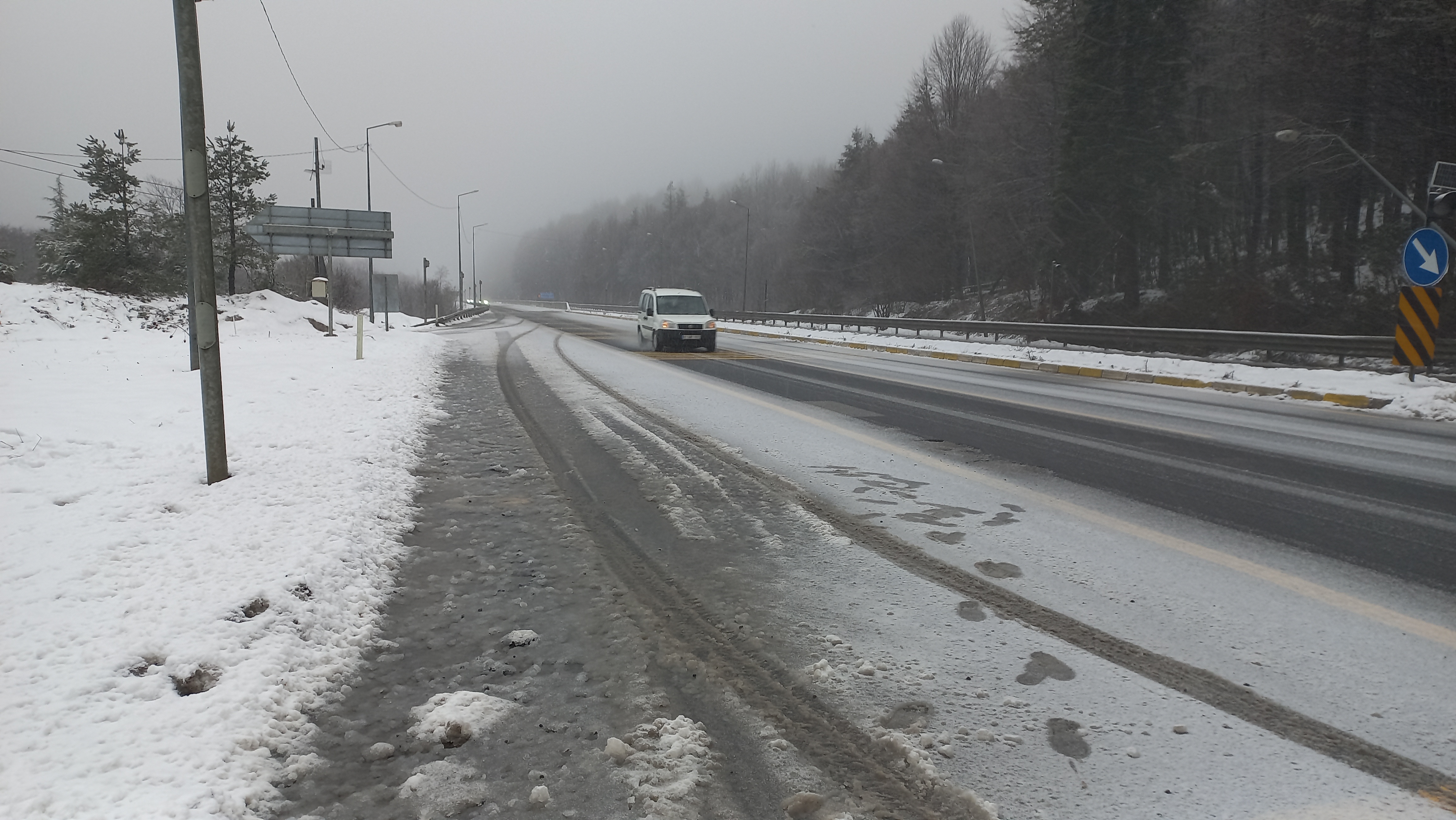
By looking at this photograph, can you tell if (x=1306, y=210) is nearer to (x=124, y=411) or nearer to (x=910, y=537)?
(x=910, y=537)

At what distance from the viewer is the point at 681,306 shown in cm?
2416

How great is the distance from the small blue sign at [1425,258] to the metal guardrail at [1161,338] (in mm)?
2298

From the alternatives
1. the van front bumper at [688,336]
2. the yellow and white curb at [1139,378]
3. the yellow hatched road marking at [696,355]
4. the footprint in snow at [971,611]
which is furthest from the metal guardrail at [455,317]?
the footprint in snow at [971,611]

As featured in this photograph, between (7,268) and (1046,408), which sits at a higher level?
(7,268)

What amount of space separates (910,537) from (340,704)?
11.1ft

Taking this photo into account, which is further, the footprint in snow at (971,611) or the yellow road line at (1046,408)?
the yellow road line at (1046,408)

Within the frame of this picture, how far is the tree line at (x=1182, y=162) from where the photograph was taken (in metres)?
24.7

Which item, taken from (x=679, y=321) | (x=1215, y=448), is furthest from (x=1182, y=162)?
(x=1215, y=448)

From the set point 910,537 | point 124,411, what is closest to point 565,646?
point 910,537

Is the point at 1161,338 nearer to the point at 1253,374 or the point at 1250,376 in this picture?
the point at 1253,374

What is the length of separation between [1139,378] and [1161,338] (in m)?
5.84

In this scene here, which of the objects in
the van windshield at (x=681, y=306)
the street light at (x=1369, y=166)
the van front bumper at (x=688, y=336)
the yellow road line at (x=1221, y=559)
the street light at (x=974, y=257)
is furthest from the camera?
the street light at (x=974, y=257)

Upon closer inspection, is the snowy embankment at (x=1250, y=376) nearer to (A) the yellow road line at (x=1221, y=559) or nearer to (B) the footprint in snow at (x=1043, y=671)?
(A) the yellow road line at (x=1221, y=559)

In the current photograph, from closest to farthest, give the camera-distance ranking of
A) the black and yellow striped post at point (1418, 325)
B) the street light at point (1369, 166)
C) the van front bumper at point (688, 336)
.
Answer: the black and yellow striped post at point (1418, 325)
the street light at point (1369, 166)
the van front bumper at point (688, 336)
